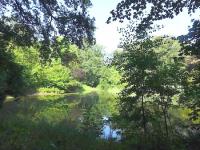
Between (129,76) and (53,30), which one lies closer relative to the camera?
(53,30)

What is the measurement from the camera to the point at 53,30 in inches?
336

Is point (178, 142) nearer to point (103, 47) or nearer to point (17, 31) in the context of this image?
point (17, 31)

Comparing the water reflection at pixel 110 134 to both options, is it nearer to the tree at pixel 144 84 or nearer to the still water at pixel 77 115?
the still water at pixel 77 115

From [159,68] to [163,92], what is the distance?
0.79m

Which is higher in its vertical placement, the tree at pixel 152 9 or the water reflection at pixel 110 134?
the tree at pixel 152 9

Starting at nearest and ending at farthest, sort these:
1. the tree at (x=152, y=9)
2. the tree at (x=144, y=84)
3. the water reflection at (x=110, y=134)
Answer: the tree at (x=152, y=9) < the tree at (x=144, y=84) < the water reflection at (x=110, y=134)

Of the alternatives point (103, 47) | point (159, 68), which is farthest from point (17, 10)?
point (103, 47)

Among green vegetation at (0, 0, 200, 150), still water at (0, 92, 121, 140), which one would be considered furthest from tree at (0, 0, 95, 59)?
still water at (0, 92, 121, 140)

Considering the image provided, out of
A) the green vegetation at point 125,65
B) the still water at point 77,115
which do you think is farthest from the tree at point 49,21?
the still water at point 77,115

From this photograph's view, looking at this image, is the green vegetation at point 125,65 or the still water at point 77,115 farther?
the still water at point 77,115

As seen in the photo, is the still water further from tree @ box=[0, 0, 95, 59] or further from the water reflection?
tree @ box=[0, 0, 95, 59]

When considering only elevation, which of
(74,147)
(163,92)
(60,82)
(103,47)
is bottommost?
(74,147)

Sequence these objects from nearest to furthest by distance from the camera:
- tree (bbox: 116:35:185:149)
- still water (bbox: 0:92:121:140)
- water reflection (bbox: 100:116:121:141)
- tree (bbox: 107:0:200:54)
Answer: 1. tree (bbox: 107:0:200:54)
2. tree (bbox: 116:35:185:149)
3. water reflection (bbox: 100:116:121:141)
4. still water (bbox: 0:92:121:140)

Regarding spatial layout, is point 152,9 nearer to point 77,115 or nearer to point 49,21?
point 49,21
